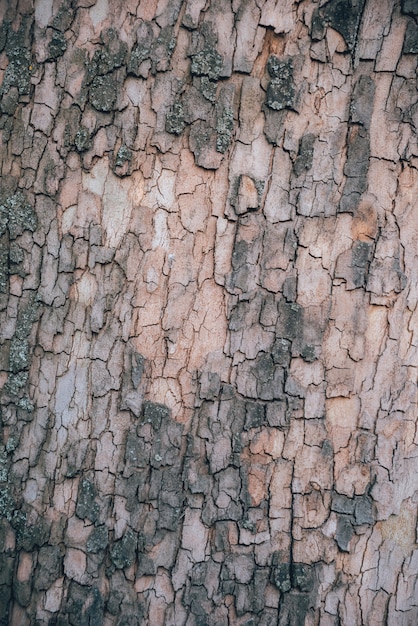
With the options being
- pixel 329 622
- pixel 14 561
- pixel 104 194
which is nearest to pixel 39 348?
pixel 104 194

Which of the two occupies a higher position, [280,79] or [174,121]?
[280,79]

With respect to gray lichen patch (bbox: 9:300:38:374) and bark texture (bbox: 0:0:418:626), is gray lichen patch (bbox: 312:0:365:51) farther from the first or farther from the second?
gray lichen patch (bbox: 9:300:38:374)

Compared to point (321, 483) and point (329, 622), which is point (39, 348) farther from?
point (329, 622)

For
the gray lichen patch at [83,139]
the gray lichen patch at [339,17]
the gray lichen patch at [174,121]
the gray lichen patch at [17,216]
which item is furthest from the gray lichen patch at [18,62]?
the gray lichen patch at [339,17]

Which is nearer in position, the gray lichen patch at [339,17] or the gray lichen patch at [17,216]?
the gray lichen patch at [339,17]

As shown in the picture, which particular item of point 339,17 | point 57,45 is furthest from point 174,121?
point 339,17

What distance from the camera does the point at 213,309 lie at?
1581mm

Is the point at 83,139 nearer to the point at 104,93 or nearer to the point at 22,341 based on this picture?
the point at 104,93

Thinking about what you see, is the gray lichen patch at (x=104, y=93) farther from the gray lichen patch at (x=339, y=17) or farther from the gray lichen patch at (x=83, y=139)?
the gray lichen patch at (x=339, y=17)

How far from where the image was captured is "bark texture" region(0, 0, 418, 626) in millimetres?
1550

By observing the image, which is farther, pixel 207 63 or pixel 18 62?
pixel 18 62

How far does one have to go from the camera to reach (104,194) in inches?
62.9

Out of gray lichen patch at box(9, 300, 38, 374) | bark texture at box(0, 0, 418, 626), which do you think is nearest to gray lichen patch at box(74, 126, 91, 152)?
bark texture at box(0, 0, 418, 626)

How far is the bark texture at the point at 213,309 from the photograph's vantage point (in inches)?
61.0
